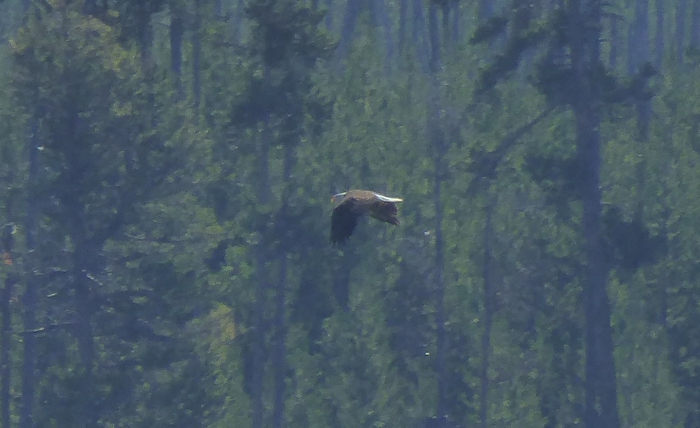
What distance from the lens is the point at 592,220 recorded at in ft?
99.3

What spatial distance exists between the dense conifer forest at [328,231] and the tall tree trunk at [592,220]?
0.06 m

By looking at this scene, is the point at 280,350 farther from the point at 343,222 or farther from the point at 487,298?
the point at 343,222

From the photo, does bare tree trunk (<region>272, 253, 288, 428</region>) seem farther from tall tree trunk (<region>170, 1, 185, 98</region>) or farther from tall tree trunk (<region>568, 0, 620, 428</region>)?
tall tree trunk (<region>568, 0, 620, 428</region>)

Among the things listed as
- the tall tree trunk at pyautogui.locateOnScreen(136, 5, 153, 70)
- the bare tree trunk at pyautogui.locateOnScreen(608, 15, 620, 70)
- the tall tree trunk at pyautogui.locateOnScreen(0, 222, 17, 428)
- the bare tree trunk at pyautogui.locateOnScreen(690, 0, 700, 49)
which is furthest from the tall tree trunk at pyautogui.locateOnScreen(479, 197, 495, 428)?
the bare tree trunk at pyautogui.locateOnScreen(690, 0, 700, 49)

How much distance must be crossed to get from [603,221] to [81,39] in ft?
38.1

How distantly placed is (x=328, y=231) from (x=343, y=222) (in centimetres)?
1579

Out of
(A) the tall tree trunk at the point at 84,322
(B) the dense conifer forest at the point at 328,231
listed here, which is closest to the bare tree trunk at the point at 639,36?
(B) the dense conifer forest at the point at 328,231

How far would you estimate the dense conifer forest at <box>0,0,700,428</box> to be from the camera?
26.3 m

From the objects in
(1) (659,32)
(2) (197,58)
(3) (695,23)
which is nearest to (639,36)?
(1) (659,32)

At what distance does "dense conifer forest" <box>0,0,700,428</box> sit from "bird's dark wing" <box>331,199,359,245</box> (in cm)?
1238

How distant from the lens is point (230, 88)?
29734mm

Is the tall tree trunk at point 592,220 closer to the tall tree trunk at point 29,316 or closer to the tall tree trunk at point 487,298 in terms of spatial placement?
the tall tree trunk at point 487,298

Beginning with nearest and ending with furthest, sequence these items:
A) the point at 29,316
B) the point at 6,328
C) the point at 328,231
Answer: the point at 29,316 < the point at 6,328 < the point at 328,231

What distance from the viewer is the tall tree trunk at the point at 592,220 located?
29406 mm
